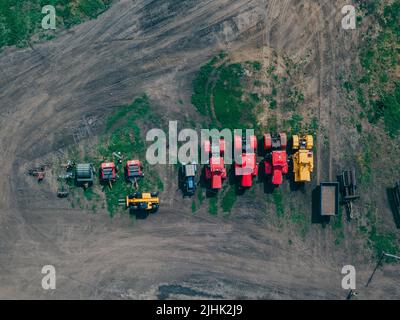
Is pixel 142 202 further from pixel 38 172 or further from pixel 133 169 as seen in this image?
pixel 38 172

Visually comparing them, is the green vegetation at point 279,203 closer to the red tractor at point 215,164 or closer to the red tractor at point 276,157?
the red tractor at point 276,157

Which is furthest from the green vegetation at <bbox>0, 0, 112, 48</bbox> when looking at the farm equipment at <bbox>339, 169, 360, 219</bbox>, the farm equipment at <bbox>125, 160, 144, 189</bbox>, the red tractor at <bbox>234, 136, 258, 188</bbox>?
the farm equipment at <bbox>339, 169, 360, 219</bbox>

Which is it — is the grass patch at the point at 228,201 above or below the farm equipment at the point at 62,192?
below

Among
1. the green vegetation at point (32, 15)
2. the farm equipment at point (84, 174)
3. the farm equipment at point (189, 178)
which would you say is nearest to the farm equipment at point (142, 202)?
the farm equipment at point (189, 178)

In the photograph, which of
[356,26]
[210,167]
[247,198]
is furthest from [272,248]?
[356,26]

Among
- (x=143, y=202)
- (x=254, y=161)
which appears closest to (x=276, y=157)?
(x=254, y=161)
